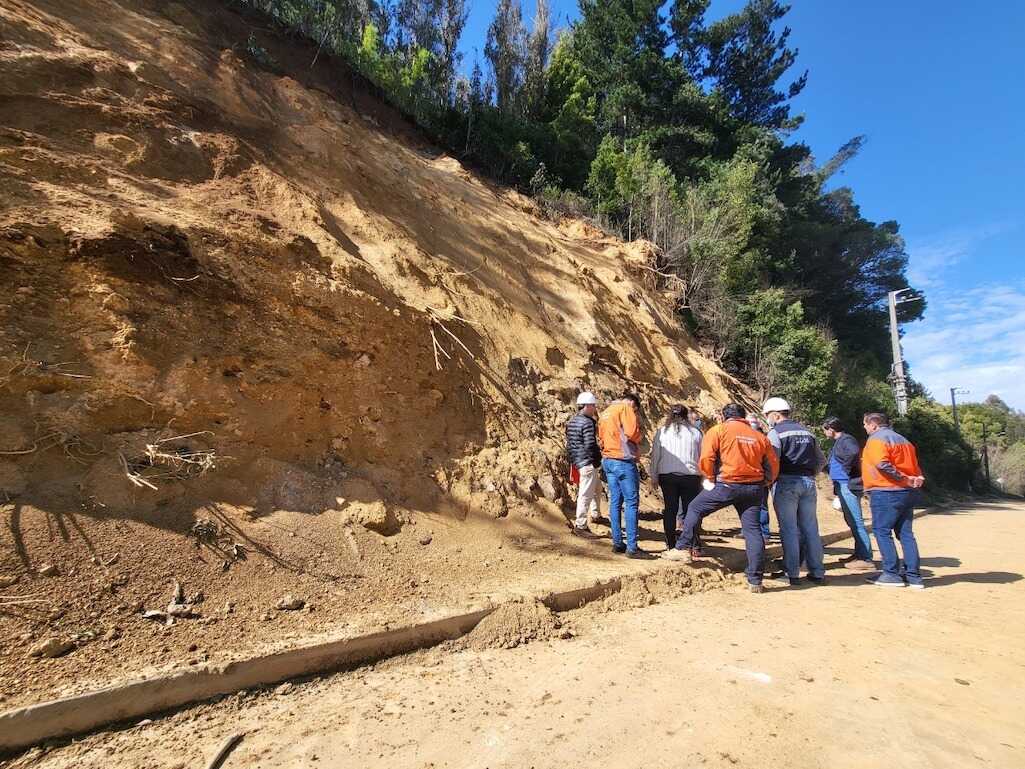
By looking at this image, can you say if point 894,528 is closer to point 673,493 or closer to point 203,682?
point 673,493

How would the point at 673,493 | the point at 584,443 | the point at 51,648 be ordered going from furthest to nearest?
the point at 584,443, the point at 673,493, the point at 51,648

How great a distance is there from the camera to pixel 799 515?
5.25 m

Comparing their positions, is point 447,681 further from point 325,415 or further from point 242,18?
point 242,18

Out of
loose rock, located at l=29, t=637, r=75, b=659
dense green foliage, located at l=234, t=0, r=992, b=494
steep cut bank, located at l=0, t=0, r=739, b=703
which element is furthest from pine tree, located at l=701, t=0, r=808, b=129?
loose rock, located at l=29, t=637, r=75, b=659

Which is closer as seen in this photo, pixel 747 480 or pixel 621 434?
pixel 747 480

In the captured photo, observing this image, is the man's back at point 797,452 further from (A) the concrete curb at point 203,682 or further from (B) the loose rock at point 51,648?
(B) the loose rock at point 51,648

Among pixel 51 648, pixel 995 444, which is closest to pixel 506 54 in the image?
pixel 51 648

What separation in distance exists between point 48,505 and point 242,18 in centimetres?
1039

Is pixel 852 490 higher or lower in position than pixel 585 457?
lower

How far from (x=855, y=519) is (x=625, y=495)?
114 inches

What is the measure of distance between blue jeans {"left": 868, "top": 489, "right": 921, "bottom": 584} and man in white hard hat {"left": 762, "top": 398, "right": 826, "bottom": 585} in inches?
20.9

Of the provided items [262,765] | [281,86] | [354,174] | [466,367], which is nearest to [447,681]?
[262,765]

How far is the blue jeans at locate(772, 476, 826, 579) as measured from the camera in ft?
16.8

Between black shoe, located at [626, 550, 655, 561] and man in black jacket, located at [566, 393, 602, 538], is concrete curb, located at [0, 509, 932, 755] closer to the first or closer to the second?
black shoe, located at [626, 550, 655, 561]
